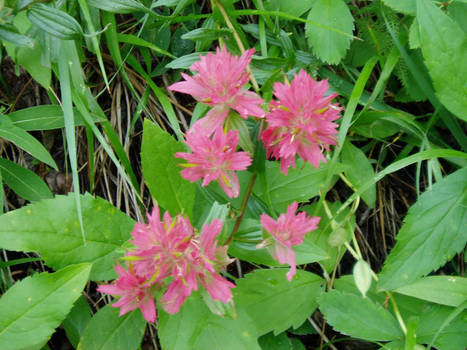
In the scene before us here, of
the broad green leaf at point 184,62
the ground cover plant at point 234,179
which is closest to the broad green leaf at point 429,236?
the ground cover plant at point 234,179

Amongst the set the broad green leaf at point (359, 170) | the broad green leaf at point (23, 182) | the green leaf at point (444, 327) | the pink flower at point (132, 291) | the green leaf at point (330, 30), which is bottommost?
the green leaf at point (444, 327)

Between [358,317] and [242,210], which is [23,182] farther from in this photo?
[358,317]

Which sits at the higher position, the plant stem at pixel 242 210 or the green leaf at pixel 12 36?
the green leaf at pixel 12 36

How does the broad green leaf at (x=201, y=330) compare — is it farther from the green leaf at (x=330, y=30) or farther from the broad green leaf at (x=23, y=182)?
the green leaf at (x=330, y=30)

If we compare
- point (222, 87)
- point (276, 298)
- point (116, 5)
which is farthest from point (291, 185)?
point (116, 5)

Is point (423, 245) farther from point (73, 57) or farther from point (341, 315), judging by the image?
point (73, 57)

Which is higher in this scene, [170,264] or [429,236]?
[170,264]

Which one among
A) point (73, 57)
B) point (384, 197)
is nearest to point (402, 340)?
point (384, 197)
